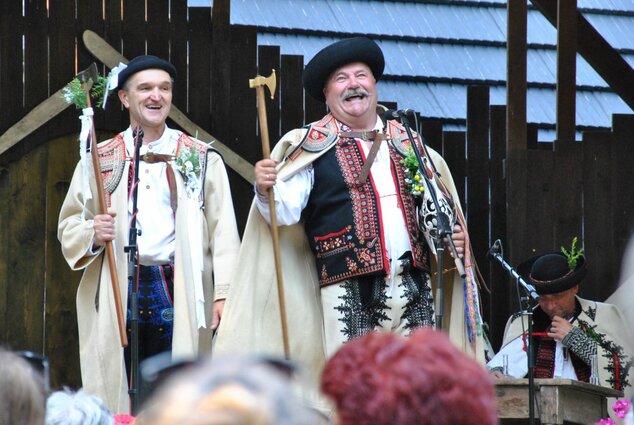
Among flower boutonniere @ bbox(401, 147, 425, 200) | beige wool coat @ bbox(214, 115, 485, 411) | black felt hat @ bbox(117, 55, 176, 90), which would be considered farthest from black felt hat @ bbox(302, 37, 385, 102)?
black felt hat @ bbox(117, 55, 176, 90)

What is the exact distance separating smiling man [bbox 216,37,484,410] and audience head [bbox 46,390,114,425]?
2.62m

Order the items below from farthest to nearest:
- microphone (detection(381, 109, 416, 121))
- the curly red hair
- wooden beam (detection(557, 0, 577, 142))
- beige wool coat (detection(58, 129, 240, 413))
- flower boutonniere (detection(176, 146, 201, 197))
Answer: wooden beam (detection(557, 0, 577, 142)) < flower boutonniere (detection(176, 146, 201, 197)) < beige wool coat (detection(58, 129, 240, 413)) < microphone (detection(381, 109, 416, 121)) < the curly red hair

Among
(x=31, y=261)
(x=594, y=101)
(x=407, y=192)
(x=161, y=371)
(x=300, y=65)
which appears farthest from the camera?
(x=594, y=101)

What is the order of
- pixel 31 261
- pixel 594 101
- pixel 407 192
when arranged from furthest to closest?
pixel 594 101 < pixel 31 261 < pixel 407 192

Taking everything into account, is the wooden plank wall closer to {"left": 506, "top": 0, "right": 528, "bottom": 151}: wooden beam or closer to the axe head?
{"left": 506, "top": 0, "right": 528, "bottom": 151}: wooden beam

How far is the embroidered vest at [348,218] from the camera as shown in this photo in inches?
221

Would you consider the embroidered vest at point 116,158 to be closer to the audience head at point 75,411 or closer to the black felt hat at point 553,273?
the black felt hat at point 553,273

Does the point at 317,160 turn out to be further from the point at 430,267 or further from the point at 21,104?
the point at 21,104

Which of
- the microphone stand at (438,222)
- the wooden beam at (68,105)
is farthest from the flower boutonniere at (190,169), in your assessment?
the microphone stand at (438,222)

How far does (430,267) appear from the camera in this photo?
5.83 meters

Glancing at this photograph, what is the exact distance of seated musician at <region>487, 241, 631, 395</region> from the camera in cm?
693

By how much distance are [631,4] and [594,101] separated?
3.28ft

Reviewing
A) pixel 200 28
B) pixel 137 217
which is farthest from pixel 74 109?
pixel 137 217

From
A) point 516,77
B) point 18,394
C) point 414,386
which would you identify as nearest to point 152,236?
point 516,77
